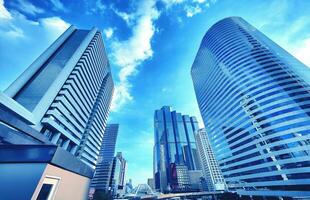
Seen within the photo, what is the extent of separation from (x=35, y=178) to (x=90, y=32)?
69400 mm

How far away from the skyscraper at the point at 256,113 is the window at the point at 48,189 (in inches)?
2250

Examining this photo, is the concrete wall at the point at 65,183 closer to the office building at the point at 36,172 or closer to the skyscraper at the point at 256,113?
the office building at the point at 36,172

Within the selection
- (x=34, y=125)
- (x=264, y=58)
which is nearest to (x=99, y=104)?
(x=34, y=125)

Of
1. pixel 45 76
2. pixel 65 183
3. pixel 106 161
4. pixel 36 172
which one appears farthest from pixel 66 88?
pixel 106 161

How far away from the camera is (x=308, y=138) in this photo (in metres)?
39.8

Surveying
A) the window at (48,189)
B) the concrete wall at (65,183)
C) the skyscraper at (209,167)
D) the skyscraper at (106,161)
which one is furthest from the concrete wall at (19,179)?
the skyscraper at (209,167)

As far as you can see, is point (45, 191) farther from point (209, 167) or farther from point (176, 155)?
point (176, 155)

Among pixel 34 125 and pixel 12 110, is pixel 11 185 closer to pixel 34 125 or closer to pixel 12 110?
pixel 12 110

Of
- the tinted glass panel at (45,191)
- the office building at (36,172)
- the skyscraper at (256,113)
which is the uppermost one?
the skyscraper at (256,113)

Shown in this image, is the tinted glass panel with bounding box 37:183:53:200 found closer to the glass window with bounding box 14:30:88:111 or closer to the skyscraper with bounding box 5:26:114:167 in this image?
the skyscraper with bounding box 5:26:114:167

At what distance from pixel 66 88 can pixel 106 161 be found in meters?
114

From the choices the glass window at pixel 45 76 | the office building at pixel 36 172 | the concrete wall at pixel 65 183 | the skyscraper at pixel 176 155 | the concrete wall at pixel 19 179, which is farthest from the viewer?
the skyscraper at pixel 176 155

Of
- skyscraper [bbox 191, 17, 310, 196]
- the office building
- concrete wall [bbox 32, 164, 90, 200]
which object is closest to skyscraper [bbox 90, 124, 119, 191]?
skyscraper [bbox 191, 17, 310, 196]

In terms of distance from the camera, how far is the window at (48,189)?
893cm
